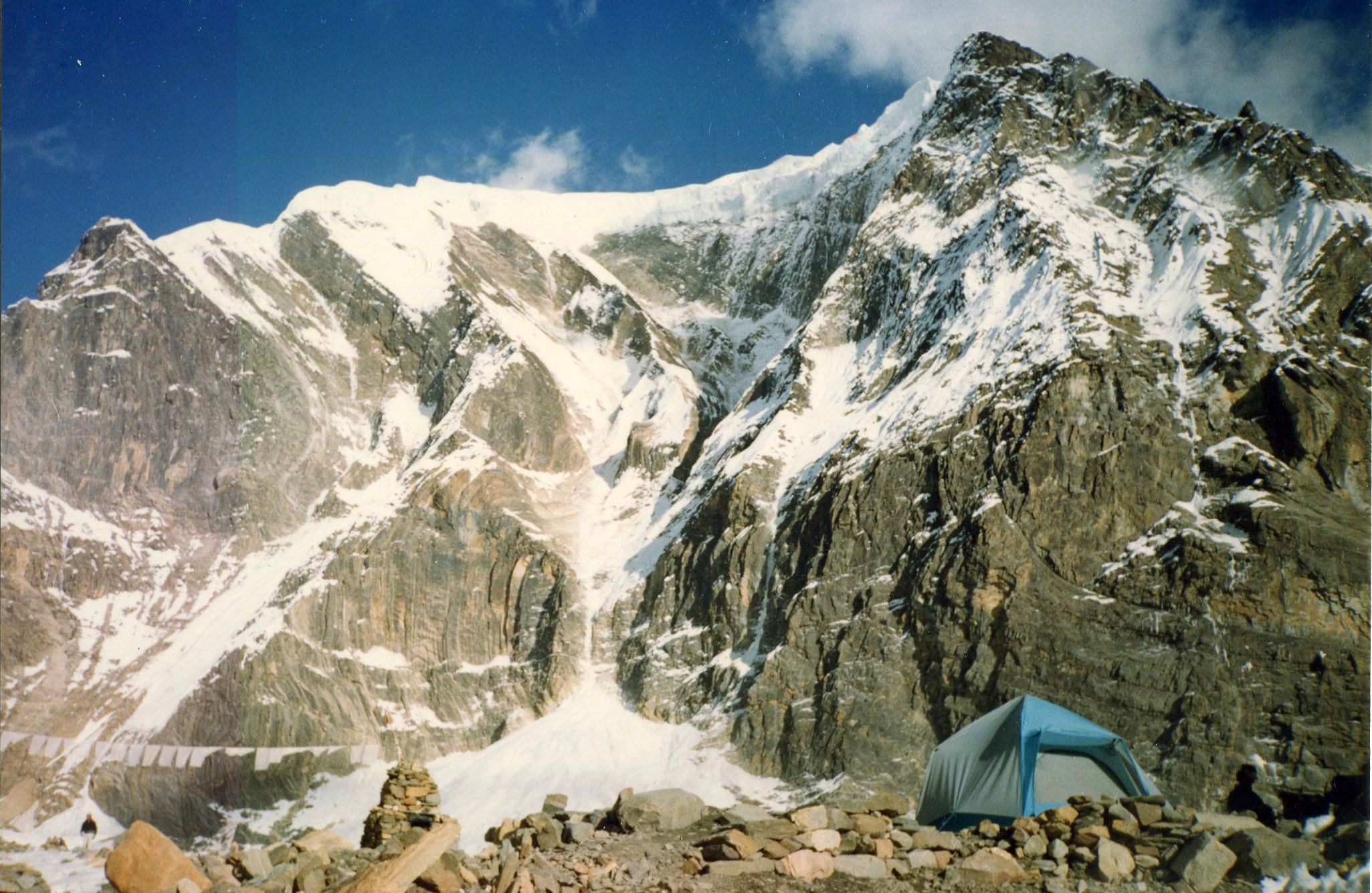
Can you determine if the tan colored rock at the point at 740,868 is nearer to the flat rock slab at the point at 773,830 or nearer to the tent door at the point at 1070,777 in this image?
the flat rock slab at the point at 773,830

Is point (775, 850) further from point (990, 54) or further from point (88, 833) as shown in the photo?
point (990, 54)

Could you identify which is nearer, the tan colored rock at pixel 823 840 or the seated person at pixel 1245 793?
the tan colored rock at pixel 823 840

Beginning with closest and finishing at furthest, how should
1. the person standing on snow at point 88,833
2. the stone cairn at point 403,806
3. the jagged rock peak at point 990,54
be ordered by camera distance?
1. the stone cairn at point 403,806
2. the person standing on snow at point 88,833
3. the jagged rock peak at point 990,54

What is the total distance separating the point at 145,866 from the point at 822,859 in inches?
364

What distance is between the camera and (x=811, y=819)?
16.4 m

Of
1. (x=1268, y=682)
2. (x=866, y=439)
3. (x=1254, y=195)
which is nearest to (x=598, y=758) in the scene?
(x=866, y=439)

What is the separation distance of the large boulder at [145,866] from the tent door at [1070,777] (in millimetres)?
18558

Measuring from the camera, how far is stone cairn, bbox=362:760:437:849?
22.7 meters

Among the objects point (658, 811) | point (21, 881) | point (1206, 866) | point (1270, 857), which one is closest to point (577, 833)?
point (658, 811)

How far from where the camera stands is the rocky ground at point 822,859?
44.8 ft

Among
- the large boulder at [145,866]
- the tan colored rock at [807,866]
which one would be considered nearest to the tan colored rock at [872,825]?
the tan colored rock at [807,866]

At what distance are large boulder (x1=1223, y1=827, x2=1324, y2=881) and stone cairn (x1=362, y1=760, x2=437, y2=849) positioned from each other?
51.8ft

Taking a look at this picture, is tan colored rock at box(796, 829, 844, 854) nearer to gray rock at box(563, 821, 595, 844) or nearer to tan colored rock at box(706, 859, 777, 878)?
tan colored rock at box(706, 859, 777, 878)

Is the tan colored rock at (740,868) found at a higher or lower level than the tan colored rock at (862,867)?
lower
